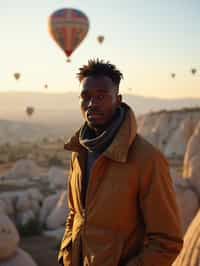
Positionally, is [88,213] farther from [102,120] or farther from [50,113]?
[50,113]

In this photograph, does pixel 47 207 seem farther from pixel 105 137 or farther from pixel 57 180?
pixel 105 137

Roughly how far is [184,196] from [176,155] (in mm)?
22593

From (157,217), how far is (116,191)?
186 millimetres

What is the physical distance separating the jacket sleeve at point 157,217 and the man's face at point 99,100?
29 centimetres

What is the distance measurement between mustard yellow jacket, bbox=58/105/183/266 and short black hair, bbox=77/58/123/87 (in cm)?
18

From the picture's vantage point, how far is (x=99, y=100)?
207 cm

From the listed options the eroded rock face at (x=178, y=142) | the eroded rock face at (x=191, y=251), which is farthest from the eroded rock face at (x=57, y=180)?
the eroded rock face at (x=178, y=142)

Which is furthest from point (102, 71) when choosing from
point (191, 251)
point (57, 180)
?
point (57, 180)

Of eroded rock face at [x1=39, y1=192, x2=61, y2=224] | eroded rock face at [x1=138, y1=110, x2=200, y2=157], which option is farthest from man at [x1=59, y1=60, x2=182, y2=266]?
eroded rock face at [x1=138, y1=110, x2=200, y2=157]

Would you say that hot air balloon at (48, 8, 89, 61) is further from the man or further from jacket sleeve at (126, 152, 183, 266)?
jacket sleeve at (126, 152, 183, 266)

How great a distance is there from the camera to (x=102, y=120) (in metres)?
2.08

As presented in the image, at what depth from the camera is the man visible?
75.4 inches

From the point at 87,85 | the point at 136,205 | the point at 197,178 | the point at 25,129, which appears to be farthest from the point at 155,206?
the point at 25,129

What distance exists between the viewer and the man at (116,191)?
191 centimetres
